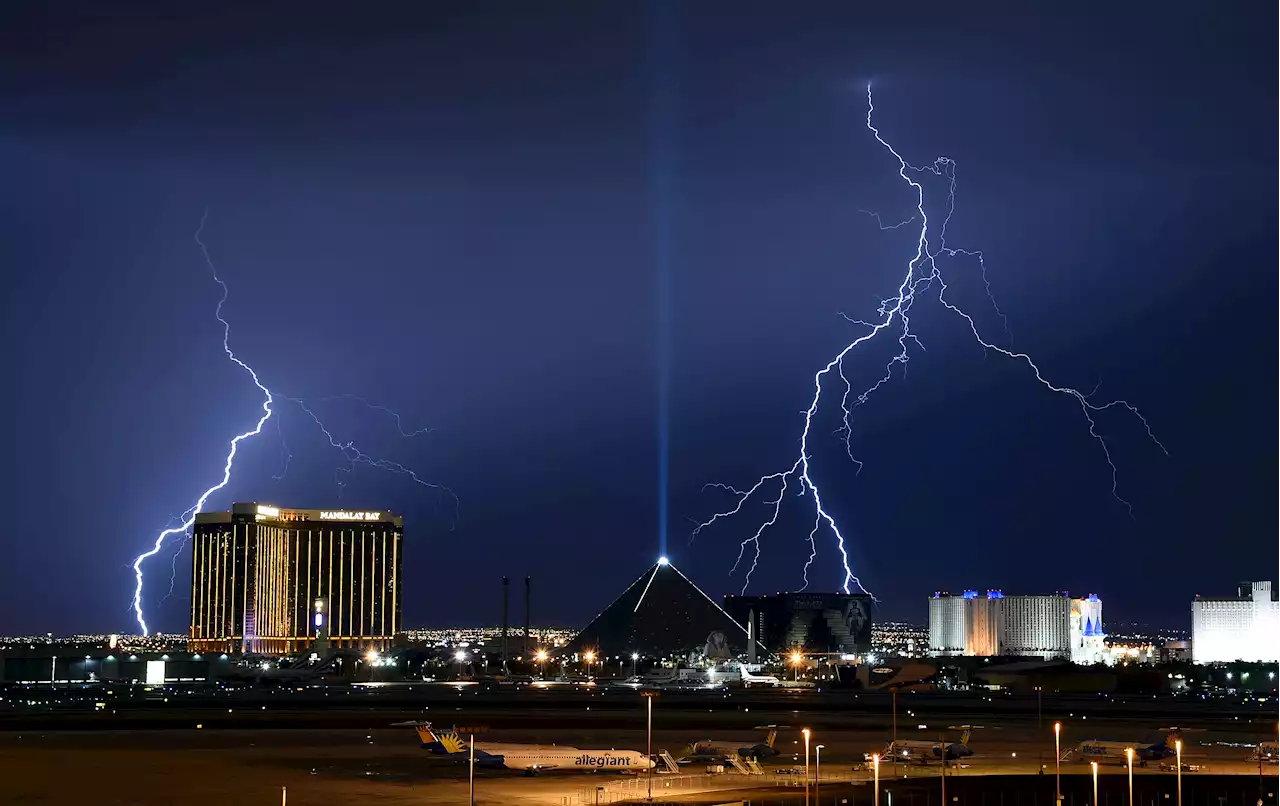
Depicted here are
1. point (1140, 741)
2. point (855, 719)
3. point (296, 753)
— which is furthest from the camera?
point (855, 719)

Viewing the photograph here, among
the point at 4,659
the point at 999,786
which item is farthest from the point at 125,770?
the point at 4,659

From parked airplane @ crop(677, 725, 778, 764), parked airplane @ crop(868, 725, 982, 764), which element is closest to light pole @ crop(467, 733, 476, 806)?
parked airplane @ crop(677, 725, 778, 764)

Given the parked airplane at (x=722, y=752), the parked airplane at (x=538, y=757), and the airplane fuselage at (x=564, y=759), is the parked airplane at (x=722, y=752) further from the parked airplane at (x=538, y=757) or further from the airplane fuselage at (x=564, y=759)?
the airplane fuselage at (x=564, y=759)

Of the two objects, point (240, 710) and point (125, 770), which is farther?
point (240, 710)

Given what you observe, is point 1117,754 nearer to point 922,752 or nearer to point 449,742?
point 922,752

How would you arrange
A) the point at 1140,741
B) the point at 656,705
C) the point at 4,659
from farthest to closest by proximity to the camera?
1. the point at 4,659
2. the point at 656,705
3. the point at 1140,741

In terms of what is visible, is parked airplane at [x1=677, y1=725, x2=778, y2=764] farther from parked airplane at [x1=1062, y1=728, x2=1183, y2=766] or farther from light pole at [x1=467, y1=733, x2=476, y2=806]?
parked airplane at [x1=1062, y1=728, x2=1183, y2=766]

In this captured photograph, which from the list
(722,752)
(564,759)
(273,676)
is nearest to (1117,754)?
(722,752)

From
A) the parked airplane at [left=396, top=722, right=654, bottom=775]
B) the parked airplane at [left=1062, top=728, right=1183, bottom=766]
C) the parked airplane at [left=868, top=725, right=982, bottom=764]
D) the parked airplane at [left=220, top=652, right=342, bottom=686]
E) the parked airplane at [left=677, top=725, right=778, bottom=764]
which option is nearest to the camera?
the parked airplane at [left=396, top=722, right=654, bottom=775]

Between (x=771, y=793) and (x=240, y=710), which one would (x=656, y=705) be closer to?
(x=240, y=710)
